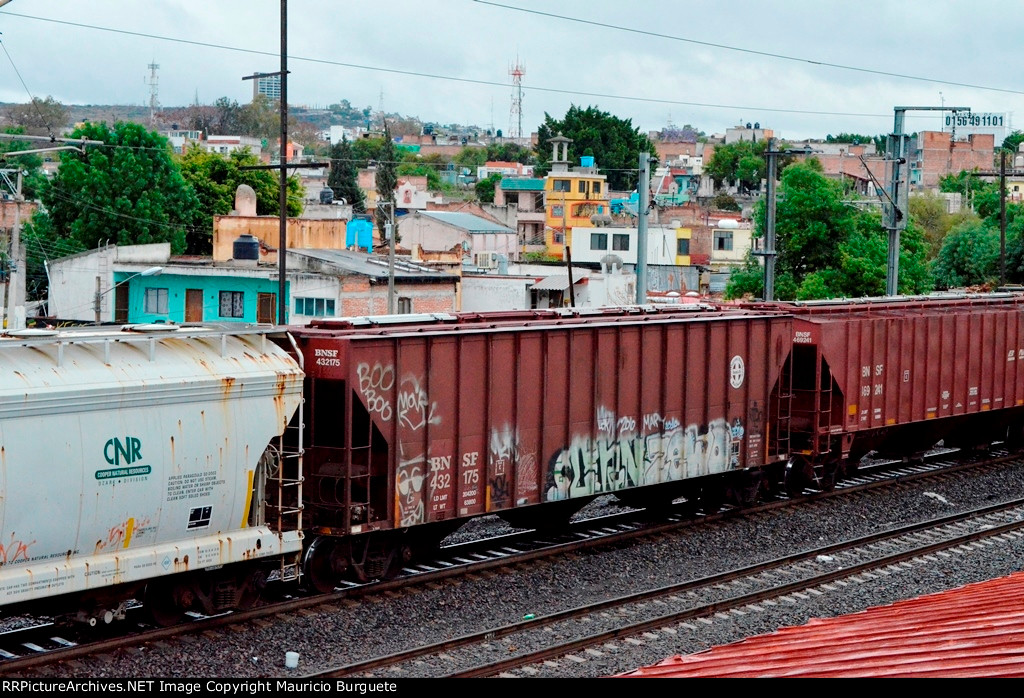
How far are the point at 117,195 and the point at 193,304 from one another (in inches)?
900

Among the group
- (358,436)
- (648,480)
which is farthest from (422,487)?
(648,480)

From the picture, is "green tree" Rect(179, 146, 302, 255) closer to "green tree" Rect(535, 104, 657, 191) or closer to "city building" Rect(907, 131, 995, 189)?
"green tree" Rect(535, 104, 657, 191)

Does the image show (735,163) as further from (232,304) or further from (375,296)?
(375,296)

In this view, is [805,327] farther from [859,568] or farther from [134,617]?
[134,617]

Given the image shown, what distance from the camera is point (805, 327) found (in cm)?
2169

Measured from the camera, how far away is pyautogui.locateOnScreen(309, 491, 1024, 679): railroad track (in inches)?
486

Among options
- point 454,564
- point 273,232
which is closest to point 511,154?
point 273,232

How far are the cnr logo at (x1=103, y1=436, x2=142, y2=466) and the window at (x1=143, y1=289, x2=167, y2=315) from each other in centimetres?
3351

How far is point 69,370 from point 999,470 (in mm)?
20044

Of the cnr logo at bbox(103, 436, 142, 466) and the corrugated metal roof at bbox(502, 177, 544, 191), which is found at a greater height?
the corrugated metal roof at bbox(502, 177, 544, 191)

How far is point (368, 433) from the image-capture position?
47.4 feet

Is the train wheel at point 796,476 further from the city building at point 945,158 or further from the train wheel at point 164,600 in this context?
the city building at point 945,158

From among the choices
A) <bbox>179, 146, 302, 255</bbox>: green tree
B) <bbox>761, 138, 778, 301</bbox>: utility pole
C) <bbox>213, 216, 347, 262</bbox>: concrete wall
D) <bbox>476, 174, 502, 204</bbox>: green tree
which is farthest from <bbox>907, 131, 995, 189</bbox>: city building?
<bbox>761, 138, 778, 301</bbox>: utility pole

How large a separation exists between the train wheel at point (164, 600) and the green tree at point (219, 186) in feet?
197
